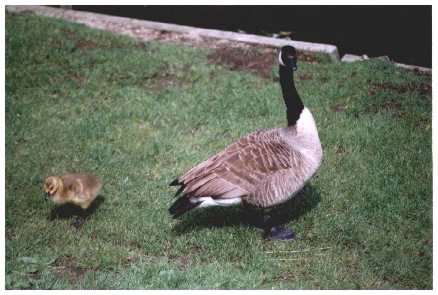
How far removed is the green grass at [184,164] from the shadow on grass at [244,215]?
0.02 metres

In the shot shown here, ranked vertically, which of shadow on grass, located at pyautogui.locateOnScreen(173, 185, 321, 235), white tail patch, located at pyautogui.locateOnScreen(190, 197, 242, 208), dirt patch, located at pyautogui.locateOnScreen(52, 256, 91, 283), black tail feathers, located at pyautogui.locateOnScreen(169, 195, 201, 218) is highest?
white tail patch, located at pyautogui.locateOnScreen(190, 197, 242, 208)

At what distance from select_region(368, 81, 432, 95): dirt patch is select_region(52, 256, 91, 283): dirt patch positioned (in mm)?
4678

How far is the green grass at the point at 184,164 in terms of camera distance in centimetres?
440

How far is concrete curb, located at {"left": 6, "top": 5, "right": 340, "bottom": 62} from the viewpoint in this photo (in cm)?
867

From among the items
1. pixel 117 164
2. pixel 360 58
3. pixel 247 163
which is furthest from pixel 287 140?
pixel 360 58

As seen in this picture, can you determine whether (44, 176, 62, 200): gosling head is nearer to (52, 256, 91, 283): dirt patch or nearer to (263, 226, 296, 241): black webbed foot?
(52, 256, 91, 283): dirt patch

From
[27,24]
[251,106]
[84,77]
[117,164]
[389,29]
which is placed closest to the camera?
[117,164]

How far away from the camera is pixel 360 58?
845 centimetres

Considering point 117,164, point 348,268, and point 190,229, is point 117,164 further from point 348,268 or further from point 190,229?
point 348,268

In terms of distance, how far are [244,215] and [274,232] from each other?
1.55 ft

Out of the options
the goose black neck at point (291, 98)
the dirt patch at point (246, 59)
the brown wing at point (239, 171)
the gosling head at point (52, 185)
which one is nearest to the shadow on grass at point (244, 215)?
the brown wing at point (239, 171)

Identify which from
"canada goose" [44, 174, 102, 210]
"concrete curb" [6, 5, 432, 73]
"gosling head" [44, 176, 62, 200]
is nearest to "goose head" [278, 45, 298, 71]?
"canada goose" [44, 174, 102, 210]

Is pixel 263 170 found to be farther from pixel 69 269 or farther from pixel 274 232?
pixel 69 269

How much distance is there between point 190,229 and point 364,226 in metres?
1.64
